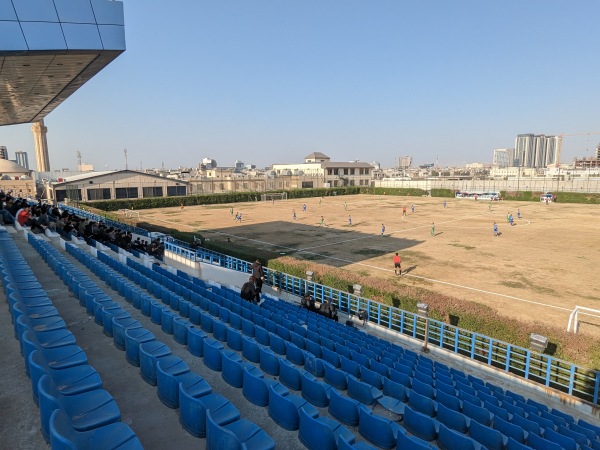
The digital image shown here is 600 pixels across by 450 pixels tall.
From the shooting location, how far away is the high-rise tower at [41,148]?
323 ft

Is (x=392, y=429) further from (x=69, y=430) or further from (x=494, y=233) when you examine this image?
(x=494, y=233)

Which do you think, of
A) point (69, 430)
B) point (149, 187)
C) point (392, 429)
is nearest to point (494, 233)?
point (392, 429)

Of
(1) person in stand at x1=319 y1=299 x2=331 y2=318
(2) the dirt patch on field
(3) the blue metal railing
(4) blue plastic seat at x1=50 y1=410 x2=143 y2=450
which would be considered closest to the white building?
(2) the dirt patch on field

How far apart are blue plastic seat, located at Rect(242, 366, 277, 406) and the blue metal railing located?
7.96 m

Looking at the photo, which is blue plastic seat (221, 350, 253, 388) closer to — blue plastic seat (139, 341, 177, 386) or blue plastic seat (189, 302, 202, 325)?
blue plastic seat (139, 341, 177, 386)

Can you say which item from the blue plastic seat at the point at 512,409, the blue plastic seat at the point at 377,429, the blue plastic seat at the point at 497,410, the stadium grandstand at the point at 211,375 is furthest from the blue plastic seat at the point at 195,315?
the blue plastic seat at the point at 512,409

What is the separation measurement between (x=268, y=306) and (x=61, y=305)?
624 cm

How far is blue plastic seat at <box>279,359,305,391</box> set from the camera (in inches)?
246

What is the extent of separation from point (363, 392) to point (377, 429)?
145 cm

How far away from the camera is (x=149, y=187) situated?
223ft

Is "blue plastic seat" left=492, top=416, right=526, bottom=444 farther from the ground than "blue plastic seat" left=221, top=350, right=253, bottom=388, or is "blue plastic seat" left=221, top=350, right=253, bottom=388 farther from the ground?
"blue plastic seat" left=221, top=350, right=253, bottom=388

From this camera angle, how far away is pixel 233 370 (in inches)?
230

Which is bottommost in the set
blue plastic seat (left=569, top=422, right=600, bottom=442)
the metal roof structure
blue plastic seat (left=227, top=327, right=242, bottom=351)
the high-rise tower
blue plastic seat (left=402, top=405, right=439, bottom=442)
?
blue plastic seat (left=569, top=422, right=600, bottom=442)

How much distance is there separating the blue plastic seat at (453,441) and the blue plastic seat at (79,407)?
4.25 m
